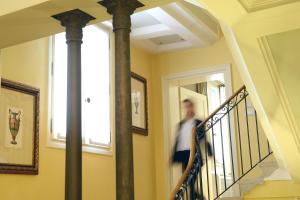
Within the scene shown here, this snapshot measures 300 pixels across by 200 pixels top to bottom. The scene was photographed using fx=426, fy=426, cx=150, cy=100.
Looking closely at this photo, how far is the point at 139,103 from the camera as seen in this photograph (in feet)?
Result: 22.8

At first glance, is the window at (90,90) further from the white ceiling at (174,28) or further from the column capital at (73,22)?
the column capital at (73,22)

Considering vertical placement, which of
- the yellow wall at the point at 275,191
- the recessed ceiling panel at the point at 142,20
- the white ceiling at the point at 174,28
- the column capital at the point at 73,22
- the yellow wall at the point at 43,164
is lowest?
the yellow wall at the point at 275,191

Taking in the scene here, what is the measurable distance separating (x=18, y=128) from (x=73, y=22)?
152cm

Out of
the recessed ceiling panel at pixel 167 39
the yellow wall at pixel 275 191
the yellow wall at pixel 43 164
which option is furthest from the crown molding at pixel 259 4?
the recessed ceiling panel at pixel 167 39

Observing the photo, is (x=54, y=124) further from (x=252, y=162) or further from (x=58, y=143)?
(x=252, y=162)

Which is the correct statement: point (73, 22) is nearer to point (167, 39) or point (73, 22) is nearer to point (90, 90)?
point (90, 90)

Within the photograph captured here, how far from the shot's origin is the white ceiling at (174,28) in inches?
232

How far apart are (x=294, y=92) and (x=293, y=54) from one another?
47 cm

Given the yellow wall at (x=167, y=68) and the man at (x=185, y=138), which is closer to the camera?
the man at (x=185, y=138)

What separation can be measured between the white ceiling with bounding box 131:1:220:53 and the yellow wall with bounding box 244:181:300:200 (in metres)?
→ 2.54

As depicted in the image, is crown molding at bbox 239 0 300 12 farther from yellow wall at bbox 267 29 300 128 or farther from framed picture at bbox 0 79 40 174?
A: framed picture at bbox 0 79 40 174

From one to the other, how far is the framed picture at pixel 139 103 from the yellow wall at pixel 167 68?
0.95 feet

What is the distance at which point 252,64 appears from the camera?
112 inches

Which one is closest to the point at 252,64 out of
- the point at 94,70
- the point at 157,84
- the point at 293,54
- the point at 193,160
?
the point at 293,54
